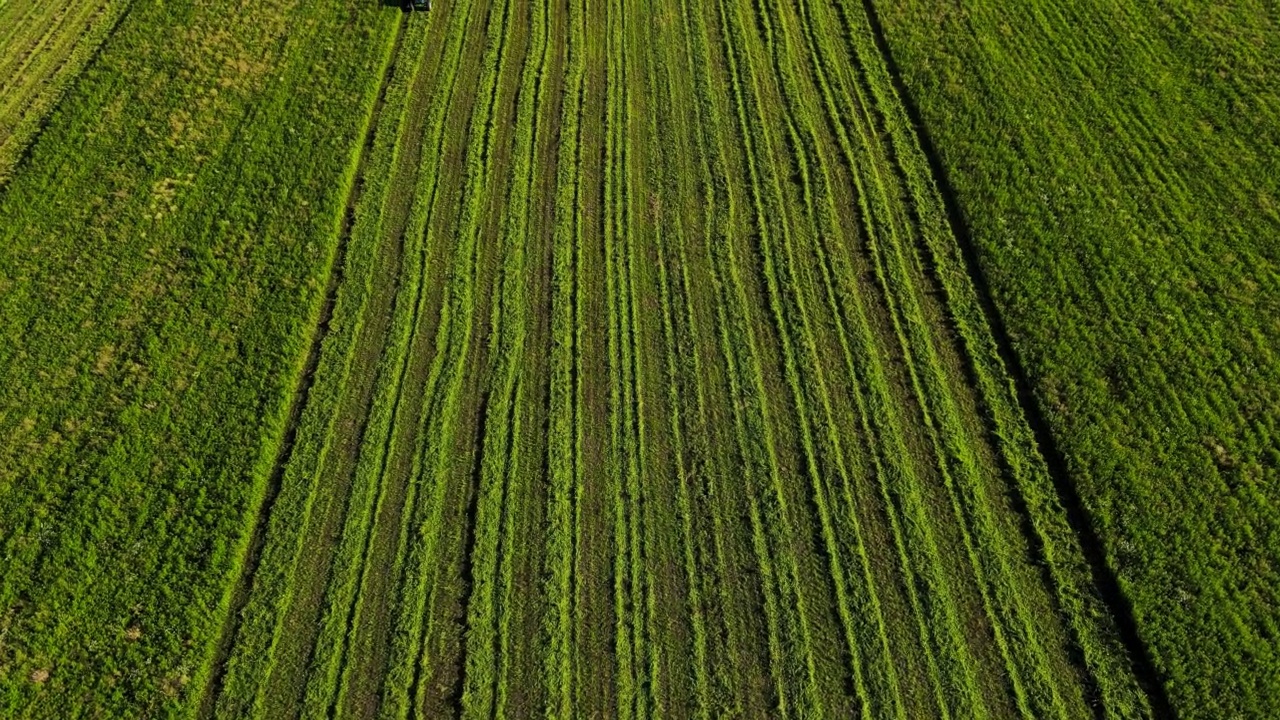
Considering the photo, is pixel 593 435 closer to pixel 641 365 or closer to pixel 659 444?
pixel 659 444

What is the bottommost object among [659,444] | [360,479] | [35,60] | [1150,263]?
[360,479]

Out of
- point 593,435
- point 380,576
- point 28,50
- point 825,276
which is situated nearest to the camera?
point 380,576

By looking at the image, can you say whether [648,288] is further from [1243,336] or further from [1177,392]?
[1243,336]

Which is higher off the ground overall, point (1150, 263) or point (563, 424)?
point (1150, 263)

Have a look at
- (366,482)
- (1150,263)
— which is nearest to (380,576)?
(366,482)

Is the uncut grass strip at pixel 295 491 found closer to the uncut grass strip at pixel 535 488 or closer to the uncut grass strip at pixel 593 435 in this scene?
the uncut grass strip at pixel 535 488

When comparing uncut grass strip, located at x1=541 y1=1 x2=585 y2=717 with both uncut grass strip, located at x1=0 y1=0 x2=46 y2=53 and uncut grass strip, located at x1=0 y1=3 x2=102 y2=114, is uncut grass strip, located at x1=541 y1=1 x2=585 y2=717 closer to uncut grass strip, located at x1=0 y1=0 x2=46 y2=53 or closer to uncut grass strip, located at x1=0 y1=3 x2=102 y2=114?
uncut grass strip, located at x1=0 y1=3 x2=102 y2=114
